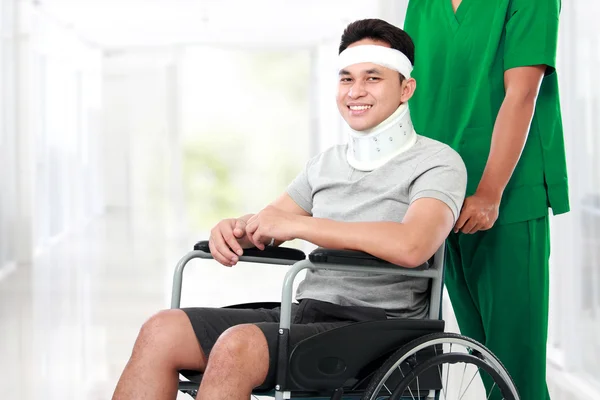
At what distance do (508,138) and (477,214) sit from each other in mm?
196

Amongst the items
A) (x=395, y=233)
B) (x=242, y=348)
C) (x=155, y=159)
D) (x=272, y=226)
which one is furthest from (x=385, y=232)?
(x=155, y=159)

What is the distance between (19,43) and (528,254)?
6345 mm

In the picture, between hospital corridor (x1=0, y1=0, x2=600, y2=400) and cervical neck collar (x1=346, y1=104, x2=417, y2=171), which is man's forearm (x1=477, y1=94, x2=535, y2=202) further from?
hospital corridor (x1=0, y1=0, x2=600, y2=400)

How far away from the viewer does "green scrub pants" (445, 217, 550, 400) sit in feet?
6.57

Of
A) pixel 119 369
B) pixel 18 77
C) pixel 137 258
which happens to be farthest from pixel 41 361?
pixel 18 77

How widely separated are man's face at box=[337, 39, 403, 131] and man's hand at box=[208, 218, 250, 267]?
35 cm

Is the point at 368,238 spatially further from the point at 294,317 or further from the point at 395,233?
the point at 294,317

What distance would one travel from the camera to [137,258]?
7.24 m

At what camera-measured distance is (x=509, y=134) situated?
1.92 m

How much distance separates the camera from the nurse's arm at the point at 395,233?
1.70 metres

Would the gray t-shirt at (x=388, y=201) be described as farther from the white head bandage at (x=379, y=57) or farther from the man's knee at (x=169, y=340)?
the man's knee at (x=169, y=340)

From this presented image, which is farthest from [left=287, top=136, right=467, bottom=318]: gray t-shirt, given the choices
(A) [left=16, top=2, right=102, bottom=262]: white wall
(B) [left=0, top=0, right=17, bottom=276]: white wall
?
(A) [left=16, top=2, right=102, bottom=262]: white wall

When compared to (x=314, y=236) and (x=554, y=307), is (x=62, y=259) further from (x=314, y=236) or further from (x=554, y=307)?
(x=314, y=236)

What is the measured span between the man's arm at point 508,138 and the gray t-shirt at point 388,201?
0.26 ft
